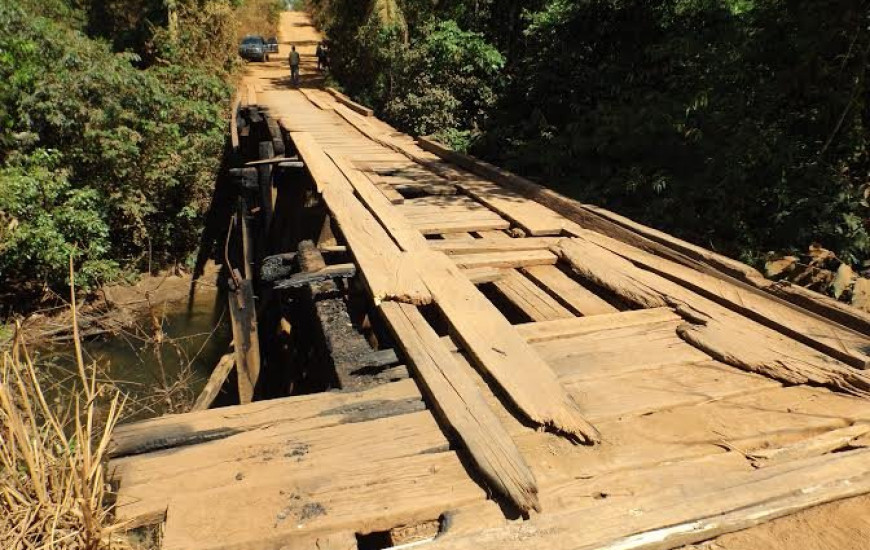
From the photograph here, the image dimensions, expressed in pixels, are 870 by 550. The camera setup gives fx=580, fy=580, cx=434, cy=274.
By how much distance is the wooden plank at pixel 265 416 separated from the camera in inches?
81.7

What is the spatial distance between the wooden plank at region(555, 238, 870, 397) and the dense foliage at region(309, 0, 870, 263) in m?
2.93

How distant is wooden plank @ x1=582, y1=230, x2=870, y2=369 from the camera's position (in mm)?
2830

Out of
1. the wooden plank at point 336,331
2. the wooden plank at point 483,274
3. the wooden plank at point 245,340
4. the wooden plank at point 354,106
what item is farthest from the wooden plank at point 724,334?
the wooden plank at point 354,106

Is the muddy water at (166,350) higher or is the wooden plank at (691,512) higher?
the wooden plank at (691,512)

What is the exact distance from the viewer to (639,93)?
8945mm

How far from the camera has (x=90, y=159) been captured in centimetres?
1103

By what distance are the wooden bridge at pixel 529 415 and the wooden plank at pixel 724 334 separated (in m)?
0.01

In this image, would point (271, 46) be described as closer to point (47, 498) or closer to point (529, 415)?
point (529, 415)

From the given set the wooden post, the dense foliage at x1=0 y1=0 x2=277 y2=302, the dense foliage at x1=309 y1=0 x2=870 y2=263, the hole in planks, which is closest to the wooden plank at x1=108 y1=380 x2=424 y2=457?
the hole in planks

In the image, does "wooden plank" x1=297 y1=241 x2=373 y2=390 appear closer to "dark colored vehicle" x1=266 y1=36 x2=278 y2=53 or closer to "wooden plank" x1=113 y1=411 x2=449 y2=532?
"wooden plank" x1=113 y1=411 x2=449 y2=532

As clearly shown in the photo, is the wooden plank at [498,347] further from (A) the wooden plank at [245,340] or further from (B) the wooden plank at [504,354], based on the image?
(A) the wooden plank at [245,340]

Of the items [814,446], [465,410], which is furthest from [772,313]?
[465,410]

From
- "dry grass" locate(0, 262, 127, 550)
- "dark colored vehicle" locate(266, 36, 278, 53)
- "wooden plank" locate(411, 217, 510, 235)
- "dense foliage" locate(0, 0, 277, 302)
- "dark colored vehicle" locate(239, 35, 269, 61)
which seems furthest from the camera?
"dark colored vehicle" locate(266, 36, 278, 53)

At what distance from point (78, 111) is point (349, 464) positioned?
11115mm
